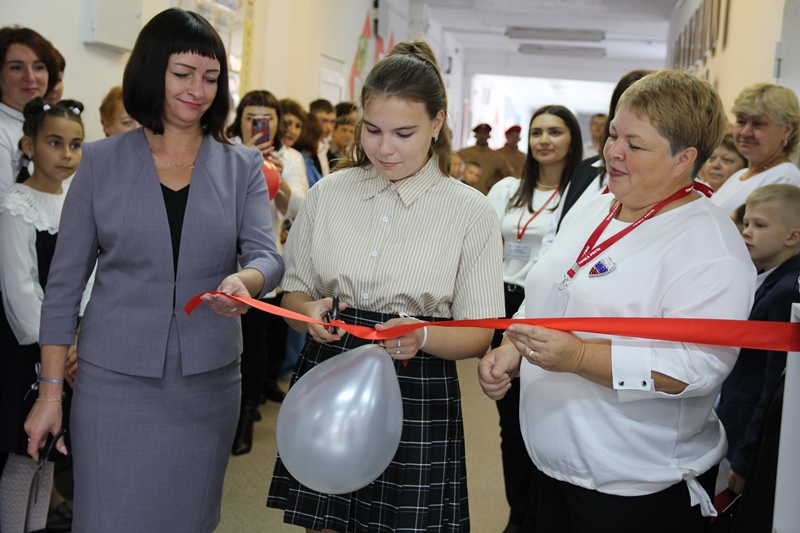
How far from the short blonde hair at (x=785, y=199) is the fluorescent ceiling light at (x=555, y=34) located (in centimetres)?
1222

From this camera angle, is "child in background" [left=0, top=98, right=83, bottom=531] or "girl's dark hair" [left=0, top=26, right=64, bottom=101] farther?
"girl's dark hair" [left=0, top=26, right=64, bottom=101]

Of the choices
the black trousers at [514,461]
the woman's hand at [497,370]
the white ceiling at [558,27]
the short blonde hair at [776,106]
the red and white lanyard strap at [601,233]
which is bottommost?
the black trousers at [514,461]

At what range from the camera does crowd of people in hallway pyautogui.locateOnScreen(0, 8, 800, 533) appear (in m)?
1.55

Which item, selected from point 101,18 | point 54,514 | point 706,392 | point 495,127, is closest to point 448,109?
point 706,392

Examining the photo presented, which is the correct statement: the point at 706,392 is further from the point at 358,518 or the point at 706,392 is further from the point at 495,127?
the point at 495,127

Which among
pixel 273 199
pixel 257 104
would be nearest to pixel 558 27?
pixel 257 104

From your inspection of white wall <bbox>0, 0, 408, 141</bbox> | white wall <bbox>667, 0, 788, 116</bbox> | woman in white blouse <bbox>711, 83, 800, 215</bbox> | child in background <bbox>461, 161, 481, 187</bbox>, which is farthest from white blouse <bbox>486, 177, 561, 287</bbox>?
child in background <bbox>461, 161, 481, 187</bbox>

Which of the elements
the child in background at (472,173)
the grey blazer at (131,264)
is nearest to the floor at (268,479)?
the grey blazer at (131,264)

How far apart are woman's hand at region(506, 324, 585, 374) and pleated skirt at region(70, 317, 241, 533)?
0.77 m

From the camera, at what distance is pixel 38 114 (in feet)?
8.90

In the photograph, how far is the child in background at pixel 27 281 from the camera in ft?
8.02

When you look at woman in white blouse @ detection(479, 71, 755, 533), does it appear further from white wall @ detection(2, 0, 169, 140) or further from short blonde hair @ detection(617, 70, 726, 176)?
white wall @ detection(2, 0, 169, 140)

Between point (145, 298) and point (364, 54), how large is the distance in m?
8.01

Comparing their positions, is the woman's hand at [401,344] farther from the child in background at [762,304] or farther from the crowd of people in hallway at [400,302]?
the child in background at [762,304]
